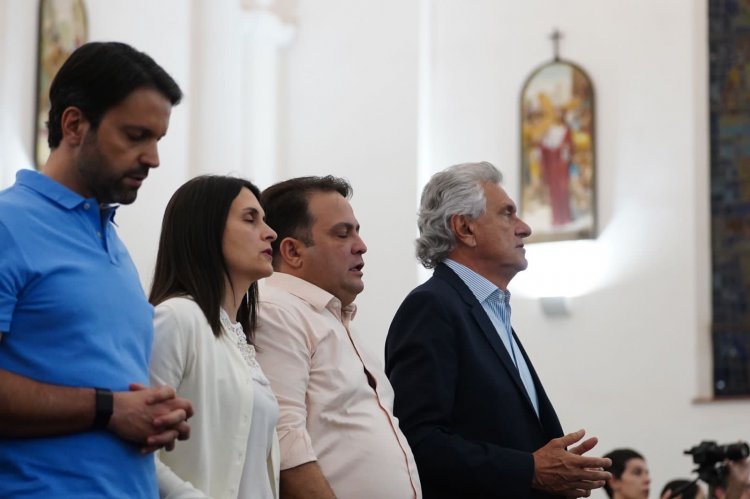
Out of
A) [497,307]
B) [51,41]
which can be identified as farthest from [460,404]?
[51,41]

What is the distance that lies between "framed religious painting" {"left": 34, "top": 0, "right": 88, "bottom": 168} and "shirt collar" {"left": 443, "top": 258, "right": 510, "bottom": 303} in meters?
7.47

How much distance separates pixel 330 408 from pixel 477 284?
0.94 metres

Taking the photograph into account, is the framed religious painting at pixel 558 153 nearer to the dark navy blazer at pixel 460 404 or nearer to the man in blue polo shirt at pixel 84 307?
the dark navy blazer at pixel 460 404

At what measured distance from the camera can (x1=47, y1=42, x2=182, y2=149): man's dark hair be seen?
9.92ft

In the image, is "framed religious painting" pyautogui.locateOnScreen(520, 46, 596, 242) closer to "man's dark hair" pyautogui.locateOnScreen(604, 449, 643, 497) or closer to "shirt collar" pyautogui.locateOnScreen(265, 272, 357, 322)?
"man's dark hair" pyautogui.locateOnScreen(604, 449, 643, 497)

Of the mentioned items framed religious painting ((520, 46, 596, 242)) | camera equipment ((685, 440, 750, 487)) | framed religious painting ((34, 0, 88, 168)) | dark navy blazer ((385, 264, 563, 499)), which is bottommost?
camera equipment ((685, 440, 750, 487))

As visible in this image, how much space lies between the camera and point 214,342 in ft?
11.4

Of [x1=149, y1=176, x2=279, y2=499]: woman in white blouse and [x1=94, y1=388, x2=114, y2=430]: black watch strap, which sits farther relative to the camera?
[x1=149, y1=176, x2=279, y2=499]: woman in white blouse

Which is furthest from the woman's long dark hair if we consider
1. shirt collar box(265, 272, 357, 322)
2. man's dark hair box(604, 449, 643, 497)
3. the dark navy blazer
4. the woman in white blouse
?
man's dark hair box(604, 449, 643, 497)

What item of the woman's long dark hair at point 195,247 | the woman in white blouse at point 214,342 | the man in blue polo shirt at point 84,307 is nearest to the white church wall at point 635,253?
the woman in white blouse at point 214,342

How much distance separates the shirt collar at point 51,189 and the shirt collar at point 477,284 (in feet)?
6.54

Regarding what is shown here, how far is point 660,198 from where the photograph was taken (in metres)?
11.8

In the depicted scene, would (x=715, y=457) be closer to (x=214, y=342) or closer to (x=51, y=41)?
(x=214, y=342)

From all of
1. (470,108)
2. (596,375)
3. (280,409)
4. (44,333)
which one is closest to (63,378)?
(44,333)
